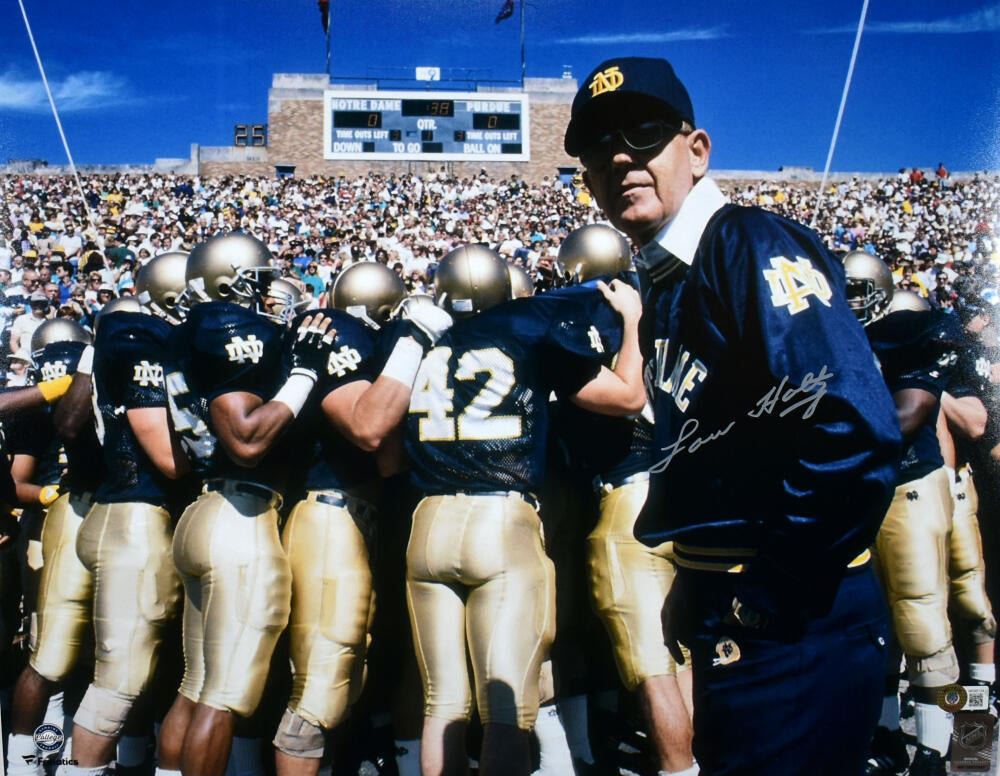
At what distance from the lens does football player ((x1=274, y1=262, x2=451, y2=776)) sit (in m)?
3.00

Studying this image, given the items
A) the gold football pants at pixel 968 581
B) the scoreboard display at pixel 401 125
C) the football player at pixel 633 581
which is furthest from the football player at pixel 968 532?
the scoreboard display at pixel 401 125

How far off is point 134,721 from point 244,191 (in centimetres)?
3014

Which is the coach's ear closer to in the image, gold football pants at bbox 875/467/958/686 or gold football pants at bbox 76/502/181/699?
gold football pants at bbox 875/467/958/686

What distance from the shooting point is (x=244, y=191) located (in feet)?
102

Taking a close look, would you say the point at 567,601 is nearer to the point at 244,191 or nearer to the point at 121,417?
the point at 121,417

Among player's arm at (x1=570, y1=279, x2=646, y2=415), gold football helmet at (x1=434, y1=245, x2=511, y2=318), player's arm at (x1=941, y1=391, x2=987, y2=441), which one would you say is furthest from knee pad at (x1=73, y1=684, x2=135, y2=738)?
player's arm at (x1=941, y1=391, x2=987, y2=441)

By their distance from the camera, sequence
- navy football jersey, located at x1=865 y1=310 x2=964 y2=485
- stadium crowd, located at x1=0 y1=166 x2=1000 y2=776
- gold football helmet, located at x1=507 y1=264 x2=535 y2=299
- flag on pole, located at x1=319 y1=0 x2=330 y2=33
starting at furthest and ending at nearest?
gold football helmet, located at x1=507 y1=264 x2=535 y2=299, flag on pole, located at x1=319 y1=0 x2=330 y2=33, stadium crowd, located at x1=0 y1=166 x2=1000 y2=776, navy football jersey, located at x1=865 y1=310 x2=964 y2=485

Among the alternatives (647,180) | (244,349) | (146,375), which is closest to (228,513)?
(244,349)

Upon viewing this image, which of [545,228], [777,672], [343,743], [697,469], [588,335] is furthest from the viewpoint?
[545,228]

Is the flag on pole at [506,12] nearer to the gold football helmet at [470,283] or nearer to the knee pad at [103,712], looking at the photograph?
the gold football helmet at [470,283]

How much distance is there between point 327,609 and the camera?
3086 mm

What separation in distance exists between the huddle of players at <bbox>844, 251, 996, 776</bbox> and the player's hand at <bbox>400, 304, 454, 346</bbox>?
1.83 metres

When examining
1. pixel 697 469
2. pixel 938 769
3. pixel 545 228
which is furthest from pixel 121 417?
pixel 545 228

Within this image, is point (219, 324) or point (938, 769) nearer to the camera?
point (219, 324)
